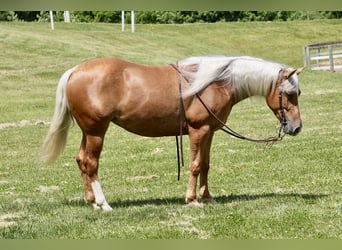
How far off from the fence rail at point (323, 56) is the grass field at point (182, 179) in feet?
11.2

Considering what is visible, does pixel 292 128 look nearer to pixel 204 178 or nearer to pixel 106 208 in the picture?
pixel 204 178

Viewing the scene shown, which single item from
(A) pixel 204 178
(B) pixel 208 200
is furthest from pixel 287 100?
(B) pixel 208 200

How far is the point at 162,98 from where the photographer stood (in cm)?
543

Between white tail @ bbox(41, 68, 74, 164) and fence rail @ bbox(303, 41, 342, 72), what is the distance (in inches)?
794

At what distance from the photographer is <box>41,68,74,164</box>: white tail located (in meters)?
5.49

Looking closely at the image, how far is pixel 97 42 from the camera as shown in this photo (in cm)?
2650

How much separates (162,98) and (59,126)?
45.8 inches

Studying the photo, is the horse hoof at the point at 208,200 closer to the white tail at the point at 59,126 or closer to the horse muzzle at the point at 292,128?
the horse muzzle at the point at 292,128

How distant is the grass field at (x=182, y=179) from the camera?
4395 mm

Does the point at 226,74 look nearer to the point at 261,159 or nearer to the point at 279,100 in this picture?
the point at 279,100

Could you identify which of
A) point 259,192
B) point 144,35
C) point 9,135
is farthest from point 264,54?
point 259,192

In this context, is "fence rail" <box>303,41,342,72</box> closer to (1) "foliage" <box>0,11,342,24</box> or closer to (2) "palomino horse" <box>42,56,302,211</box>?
(2) "palomino horse" <box>42,56,302,211</box>

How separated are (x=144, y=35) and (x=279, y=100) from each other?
73.1 feet

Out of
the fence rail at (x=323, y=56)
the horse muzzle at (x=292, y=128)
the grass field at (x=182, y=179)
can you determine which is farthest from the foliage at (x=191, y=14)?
the fence rail at (x=323, y=56)
